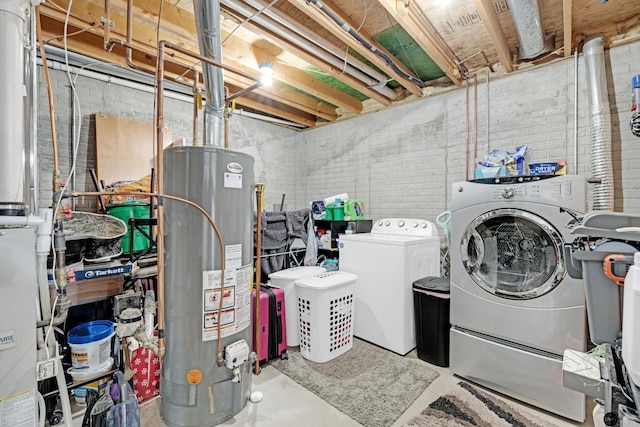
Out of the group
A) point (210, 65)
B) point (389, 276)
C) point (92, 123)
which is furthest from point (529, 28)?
point (92, 123)

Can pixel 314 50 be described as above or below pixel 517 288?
above

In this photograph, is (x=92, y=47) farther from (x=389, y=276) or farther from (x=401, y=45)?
(x=389, y=276)

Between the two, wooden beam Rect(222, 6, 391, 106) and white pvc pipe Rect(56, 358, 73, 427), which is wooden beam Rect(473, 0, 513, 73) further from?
white pvc pipe Rect(56, 358, 73, 427)

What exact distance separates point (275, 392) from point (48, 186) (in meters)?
2.78

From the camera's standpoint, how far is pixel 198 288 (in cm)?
170

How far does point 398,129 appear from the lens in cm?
372

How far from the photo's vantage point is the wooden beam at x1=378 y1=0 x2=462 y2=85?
200 centimetres

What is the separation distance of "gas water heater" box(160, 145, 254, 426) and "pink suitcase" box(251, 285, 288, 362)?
613mm

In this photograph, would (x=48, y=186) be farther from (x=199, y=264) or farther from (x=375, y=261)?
(x=375, y=261)

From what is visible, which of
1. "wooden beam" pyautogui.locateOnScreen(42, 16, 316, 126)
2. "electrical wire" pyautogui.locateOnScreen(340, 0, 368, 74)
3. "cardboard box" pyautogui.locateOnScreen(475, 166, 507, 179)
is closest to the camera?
"electrical wire" pyautogui.locateOnScreen(340, 0, 368, 74)

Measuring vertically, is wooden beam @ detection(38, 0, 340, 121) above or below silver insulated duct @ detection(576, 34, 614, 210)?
above

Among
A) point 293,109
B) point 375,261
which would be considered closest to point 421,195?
point 375,261

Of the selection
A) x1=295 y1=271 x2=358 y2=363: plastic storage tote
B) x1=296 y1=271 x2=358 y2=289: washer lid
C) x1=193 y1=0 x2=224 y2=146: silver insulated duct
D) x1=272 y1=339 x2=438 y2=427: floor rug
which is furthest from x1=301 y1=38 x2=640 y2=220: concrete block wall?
x1=193 y1=0 x2=224 y2=146: silver insulated duct

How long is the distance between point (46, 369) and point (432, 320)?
239cm
